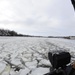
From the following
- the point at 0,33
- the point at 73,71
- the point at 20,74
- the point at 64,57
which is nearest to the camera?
the point at 73,71

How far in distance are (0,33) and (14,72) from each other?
42043 mm

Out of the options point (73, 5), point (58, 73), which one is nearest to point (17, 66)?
point (58, 73)

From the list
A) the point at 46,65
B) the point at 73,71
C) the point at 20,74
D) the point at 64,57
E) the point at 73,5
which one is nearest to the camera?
the point at 73,5

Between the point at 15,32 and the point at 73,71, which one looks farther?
the point at 15,32

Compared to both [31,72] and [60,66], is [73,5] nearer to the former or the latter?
[60,66]

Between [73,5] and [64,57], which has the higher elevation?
[73,5]

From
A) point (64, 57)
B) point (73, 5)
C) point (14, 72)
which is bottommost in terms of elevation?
point (14, 72)

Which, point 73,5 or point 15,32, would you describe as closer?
point 73,5

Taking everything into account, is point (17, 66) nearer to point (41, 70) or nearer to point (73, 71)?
point (41, 70)

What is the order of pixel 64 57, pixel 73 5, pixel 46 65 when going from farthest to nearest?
pixel 46 65
pixel 64 57
pixel 73 5

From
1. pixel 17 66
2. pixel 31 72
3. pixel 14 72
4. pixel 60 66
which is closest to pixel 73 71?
pixel 60 66

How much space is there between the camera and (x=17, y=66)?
152 inches

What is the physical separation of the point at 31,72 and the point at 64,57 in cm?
131

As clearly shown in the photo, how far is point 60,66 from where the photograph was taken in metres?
2.06
